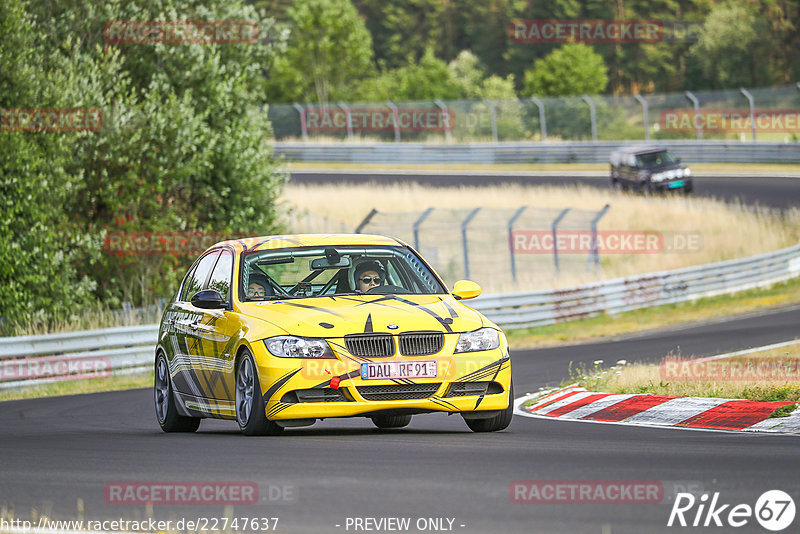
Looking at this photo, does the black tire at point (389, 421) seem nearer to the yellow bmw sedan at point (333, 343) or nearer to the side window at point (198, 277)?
the yellow bmw sedan at point (333, 343)

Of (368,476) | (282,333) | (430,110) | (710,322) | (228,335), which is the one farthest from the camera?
(430,110)

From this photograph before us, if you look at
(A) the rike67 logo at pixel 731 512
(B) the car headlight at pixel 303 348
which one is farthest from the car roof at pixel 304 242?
(A) the rike67 logo at pixel 731 512

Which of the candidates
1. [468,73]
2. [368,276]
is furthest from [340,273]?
[468,73]

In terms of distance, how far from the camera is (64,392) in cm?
1886

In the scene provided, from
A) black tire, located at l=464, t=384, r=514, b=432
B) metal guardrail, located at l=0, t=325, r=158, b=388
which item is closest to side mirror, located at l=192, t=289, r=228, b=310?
black tire, located at l=464, t=384, r=514, b=432

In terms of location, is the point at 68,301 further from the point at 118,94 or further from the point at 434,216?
the point at 434,216

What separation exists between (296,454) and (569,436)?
2.18 meters

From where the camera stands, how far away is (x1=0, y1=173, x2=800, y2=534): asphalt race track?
608 cm

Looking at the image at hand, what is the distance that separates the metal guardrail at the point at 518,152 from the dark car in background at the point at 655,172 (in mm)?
7395

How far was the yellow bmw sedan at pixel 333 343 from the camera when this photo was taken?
358 inches

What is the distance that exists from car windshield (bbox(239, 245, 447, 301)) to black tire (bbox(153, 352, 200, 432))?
1.40 meters

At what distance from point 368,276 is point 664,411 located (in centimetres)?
271

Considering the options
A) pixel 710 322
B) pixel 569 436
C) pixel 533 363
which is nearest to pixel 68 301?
pixel 533 363

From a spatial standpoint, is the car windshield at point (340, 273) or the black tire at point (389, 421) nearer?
the car windshield at point (340, 273)
